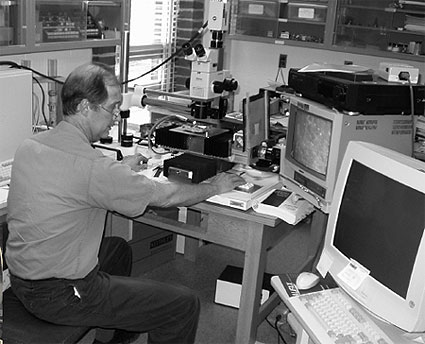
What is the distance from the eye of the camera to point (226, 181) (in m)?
2.44

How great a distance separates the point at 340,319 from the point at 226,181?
3.17ft

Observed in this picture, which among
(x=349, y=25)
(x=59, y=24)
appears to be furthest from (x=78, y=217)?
(x=349, y=25)

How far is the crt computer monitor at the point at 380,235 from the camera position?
146 cm

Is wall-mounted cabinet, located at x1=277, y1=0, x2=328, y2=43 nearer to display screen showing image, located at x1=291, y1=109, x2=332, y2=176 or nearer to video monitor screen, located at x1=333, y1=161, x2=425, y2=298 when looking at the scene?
display screen showing image, located at x1=291, y1=109, x2=332, y2=176

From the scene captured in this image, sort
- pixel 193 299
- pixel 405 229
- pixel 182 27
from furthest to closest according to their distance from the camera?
1. pixel 182 27
2. pixel 193 299
3. pixel 405 229

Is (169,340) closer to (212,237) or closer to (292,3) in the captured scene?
(212,237)

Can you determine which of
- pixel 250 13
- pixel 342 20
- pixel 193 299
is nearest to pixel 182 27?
pixel 250 13

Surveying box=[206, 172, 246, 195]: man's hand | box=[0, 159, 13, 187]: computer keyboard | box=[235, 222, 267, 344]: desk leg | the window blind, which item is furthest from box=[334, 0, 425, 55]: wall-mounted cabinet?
box=[0, 159, 13, 187]: computer keyboard

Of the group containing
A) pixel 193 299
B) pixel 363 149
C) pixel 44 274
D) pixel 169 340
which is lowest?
pixel 169 340

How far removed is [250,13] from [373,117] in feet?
9.98

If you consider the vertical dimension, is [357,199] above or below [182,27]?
below

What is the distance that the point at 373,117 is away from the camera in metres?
2.17

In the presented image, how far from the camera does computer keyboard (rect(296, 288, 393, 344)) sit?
4.99 ft

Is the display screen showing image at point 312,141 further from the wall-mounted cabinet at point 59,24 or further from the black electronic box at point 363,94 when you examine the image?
the wall-mounted cabinet at point 59,24
